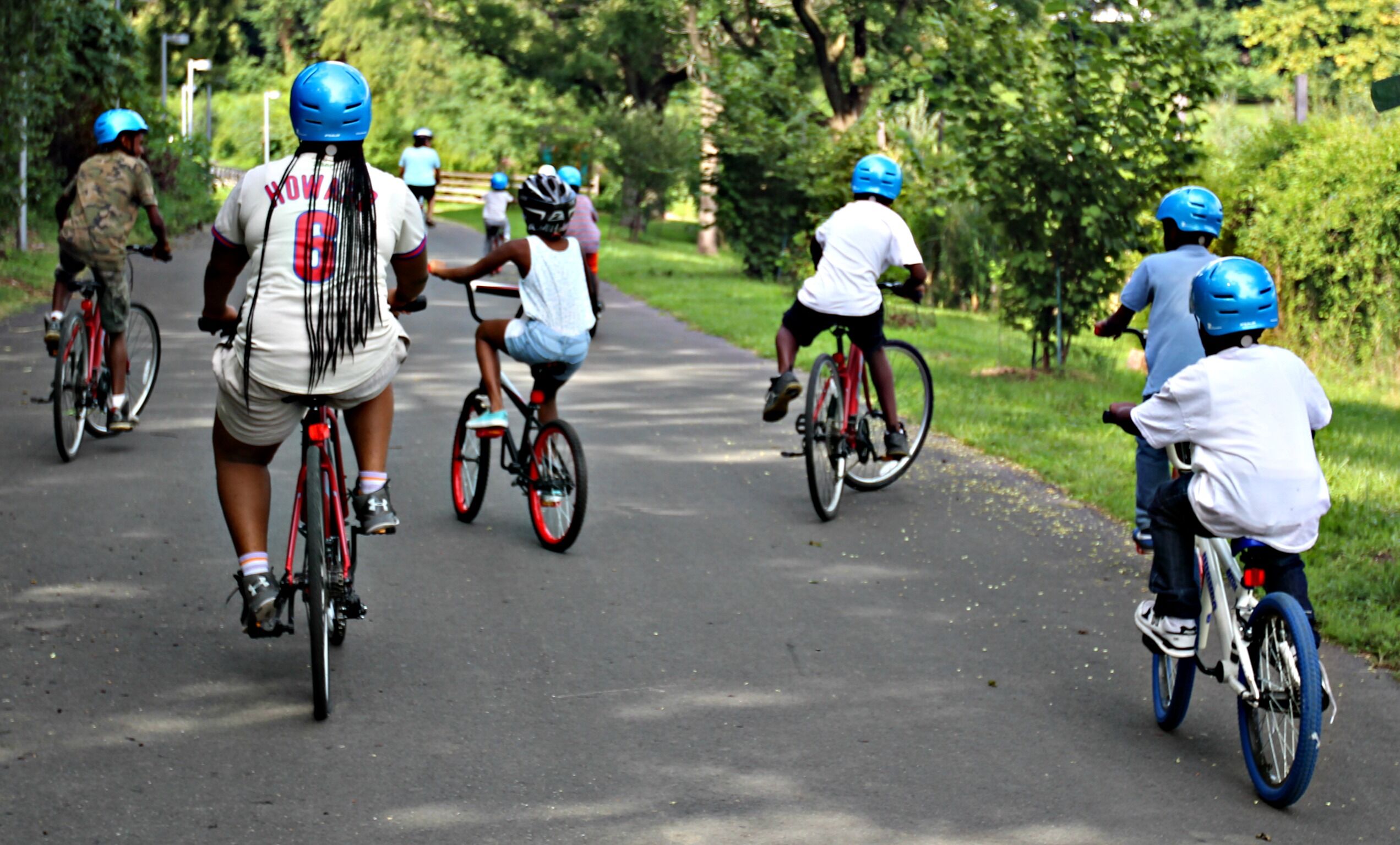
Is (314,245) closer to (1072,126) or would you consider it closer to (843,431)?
(843,431)

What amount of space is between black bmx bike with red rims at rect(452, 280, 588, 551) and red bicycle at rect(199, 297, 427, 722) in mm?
1855

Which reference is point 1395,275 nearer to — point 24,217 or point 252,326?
point 252,326

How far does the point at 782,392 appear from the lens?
8711 millimetres

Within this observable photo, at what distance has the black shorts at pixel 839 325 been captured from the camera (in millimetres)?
8648

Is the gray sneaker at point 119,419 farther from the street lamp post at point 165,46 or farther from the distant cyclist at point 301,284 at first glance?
the street lamp post at point 165,46

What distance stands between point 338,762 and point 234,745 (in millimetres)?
358

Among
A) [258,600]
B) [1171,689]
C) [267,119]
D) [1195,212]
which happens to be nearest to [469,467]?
[258,600]

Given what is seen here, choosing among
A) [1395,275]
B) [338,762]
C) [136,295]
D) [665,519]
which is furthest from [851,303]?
[136,295]

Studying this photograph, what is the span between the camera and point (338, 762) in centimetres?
475

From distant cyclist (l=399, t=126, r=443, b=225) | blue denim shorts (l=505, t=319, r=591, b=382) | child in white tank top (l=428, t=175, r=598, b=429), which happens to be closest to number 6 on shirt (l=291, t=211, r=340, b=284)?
child in white tank top (l=428, t=175, r=598, b=429)

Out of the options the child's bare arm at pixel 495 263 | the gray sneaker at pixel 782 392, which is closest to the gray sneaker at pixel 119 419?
the child's bare arm at pixel 495 263

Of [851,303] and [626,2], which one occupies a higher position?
[626,2]

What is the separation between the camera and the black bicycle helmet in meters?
7.30

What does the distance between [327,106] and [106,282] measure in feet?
16.2
